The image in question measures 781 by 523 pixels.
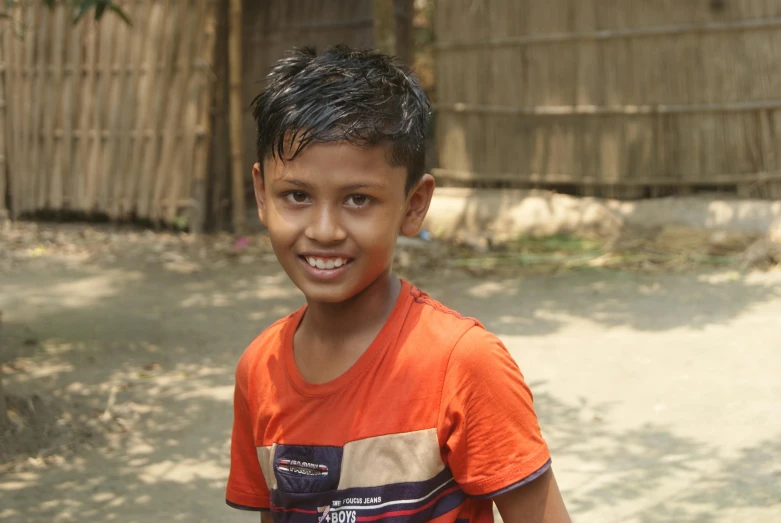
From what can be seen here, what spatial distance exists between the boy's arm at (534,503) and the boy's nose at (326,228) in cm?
50

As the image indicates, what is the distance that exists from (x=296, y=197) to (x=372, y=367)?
0.31 meters

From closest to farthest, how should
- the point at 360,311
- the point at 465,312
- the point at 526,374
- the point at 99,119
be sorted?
the point at 360,311 → the point at 526,374 → the point at 465,312 → the point at 99,119

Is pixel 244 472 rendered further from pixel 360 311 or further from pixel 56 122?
pixel 56 122

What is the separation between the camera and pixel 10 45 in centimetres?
884

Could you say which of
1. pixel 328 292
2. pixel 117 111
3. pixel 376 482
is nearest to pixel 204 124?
pixel 117 111

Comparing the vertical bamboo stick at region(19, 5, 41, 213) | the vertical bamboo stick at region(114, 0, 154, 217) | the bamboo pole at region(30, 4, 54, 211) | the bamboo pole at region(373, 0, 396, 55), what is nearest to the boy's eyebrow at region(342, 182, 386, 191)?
the bamboo pole at region(373, 0, 396, 55)

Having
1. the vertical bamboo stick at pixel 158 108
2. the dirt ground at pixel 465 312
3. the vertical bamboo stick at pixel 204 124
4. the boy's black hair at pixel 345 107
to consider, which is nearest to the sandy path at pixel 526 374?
the dirt ground at pixel 465 312

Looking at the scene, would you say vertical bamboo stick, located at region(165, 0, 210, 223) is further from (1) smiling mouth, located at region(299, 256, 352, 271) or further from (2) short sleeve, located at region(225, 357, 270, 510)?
(1) smiling mouth, located at region(299, 256, 352, 271)

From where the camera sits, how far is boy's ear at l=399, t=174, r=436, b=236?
5.73ft

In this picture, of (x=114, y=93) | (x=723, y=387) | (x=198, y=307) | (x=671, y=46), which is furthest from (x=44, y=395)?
(x=671, y=46)

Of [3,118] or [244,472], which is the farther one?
[3,118]

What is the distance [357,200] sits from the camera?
163 centimetres

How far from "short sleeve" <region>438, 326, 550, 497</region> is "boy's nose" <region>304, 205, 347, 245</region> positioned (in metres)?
0.27

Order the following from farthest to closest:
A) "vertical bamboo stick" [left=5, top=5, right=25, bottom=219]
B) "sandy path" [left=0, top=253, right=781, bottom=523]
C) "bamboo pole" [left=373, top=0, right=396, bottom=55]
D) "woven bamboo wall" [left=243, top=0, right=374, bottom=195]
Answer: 1. "woven bamboo wall" [left=243, top=0, right=374, bottom=195]
2. "vertical bamboo stick" [left=5, top=5, right=25, bottom=219]
3. "bamboo pole" [left=373, top=0, right=396, bottom=55]
4. "sandy path" [left=0, top=253, right=781, bottom=523]
